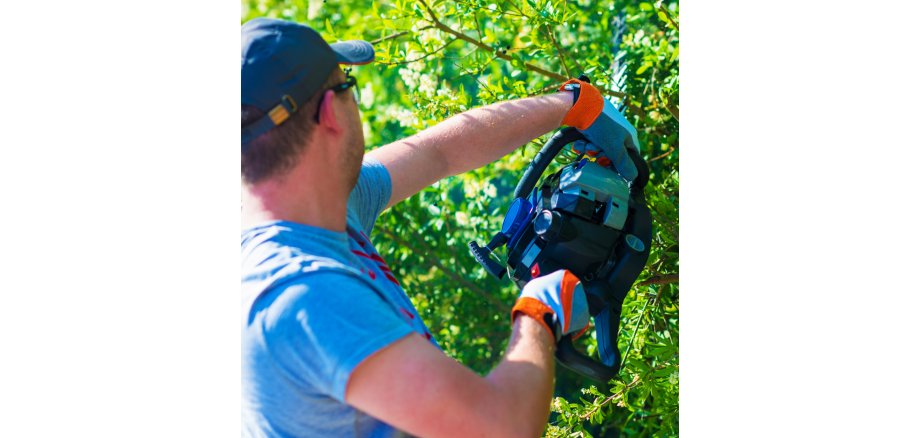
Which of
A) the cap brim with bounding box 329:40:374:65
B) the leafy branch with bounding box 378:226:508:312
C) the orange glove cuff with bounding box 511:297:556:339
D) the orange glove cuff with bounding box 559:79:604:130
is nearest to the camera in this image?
the orange glove cuff with bounding box 511:297:556:339

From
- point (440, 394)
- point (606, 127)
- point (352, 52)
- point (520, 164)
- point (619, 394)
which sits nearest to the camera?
point (440, 394)

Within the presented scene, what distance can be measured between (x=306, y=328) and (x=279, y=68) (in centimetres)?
38

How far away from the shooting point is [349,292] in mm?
1169

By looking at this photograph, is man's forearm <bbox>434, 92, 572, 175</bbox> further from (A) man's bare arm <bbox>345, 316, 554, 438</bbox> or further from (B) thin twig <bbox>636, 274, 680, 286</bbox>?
(A) man's bare arm <bbox>345, 316, 554, 438</bbox>

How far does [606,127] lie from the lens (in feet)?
5.22

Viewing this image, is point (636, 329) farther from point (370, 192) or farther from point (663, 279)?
point (370, 192)

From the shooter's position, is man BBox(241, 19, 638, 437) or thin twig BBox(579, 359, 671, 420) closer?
man BBox(241, 19, 638, 437)

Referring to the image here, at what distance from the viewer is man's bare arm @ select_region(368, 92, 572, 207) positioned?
5.36 ft

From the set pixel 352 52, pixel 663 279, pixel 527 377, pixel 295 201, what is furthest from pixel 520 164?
pixel 527 377

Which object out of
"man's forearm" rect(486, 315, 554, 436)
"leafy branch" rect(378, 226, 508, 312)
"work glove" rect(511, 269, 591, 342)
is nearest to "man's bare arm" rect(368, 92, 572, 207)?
"work glove" rect(511, 269, 591, 342)

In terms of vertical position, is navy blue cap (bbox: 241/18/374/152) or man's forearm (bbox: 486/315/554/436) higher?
navy blue cap (bbox: 241/18/374/152)

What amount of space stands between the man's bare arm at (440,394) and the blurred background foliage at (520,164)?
542mm
